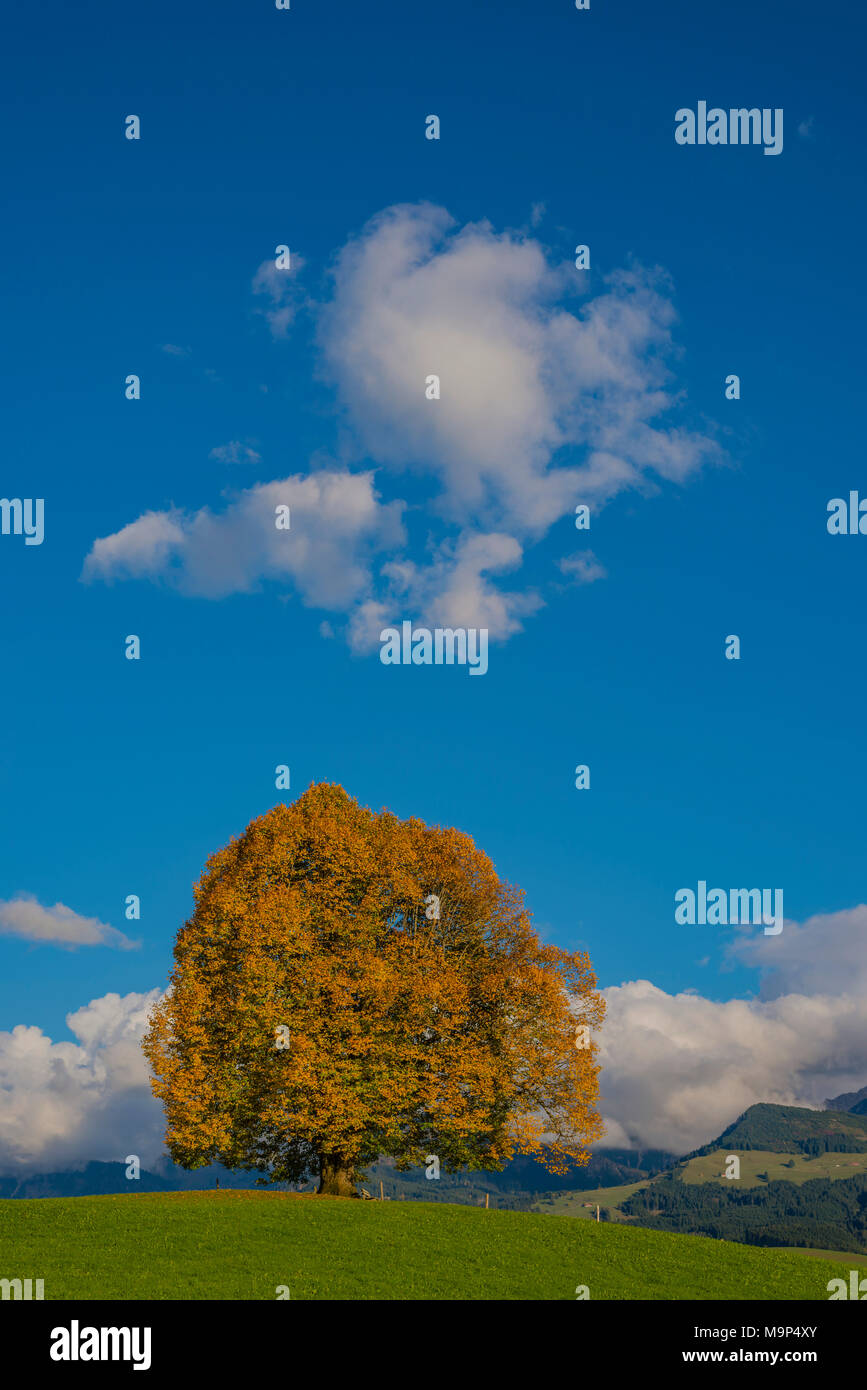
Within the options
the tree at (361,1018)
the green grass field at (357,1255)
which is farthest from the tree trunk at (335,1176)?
the green grass field at (357,1255)

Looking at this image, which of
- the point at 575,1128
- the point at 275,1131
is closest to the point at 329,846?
the point at 275,1131

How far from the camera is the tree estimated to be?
160 ft

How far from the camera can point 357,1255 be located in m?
36.3

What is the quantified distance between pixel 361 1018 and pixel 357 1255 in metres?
14.0

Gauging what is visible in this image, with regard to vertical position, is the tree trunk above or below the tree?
below

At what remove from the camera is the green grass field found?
32188 mm

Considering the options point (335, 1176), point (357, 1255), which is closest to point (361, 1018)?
point (335, 1176)

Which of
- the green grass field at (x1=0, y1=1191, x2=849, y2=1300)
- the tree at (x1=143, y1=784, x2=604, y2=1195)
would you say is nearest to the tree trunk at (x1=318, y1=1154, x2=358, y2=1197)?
the tree at (x1=143, y1=784, x2=604, y2=1195)

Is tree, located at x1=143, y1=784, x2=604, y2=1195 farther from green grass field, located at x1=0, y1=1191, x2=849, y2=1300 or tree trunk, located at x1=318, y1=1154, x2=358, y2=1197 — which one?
green grass field, located at x1=0, y1=1191, x2=849, y2=1300

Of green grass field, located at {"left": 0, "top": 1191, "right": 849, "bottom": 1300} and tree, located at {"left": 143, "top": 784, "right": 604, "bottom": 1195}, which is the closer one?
green grass field, located at {"left": 0, "top": 1191, "right": 849, "bottom": 1300}

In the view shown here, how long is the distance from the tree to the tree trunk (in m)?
0.07

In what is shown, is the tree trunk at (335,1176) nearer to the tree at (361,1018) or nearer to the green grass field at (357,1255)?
the tree at (361,1018)

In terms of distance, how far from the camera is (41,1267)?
3384cm

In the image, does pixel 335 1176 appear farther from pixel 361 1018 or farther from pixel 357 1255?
pixel 357 1255
